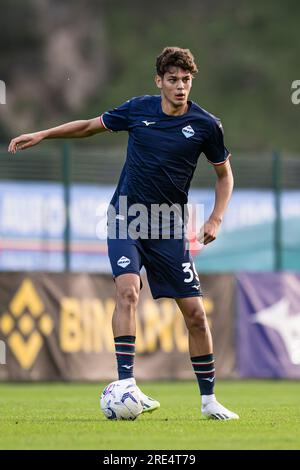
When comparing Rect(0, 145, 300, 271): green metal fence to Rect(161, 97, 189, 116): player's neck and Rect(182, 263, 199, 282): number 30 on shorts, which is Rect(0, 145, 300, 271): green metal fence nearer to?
Rect(161, 97, 189, 116): player's neck

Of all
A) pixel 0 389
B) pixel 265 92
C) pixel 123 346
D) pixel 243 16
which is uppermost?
pixel 243 16

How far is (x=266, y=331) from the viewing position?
17766mm

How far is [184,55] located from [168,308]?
8147 millimetres

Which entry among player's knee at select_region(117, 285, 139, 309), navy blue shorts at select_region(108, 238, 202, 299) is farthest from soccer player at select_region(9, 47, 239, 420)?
player's knee at select_region(117, 285, 139, 309)

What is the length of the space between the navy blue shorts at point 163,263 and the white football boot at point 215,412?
810 mm

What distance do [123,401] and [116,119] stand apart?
2137mm

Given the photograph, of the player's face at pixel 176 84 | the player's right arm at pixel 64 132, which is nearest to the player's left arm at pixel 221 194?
the player's face at pixel 176 84

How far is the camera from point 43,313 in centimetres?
1672

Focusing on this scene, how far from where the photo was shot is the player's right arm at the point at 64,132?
9586 millimetres

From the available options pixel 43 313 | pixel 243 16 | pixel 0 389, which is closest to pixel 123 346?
pixel 0 389

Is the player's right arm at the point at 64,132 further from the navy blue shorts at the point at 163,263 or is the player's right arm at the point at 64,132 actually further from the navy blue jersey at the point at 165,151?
the navy blue shorts at the point at 163,263

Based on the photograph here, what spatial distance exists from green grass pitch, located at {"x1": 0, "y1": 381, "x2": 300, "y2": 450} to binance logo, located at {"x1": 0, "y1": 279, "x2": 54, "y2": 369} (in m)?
2.92

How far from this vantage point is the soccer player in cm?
947
